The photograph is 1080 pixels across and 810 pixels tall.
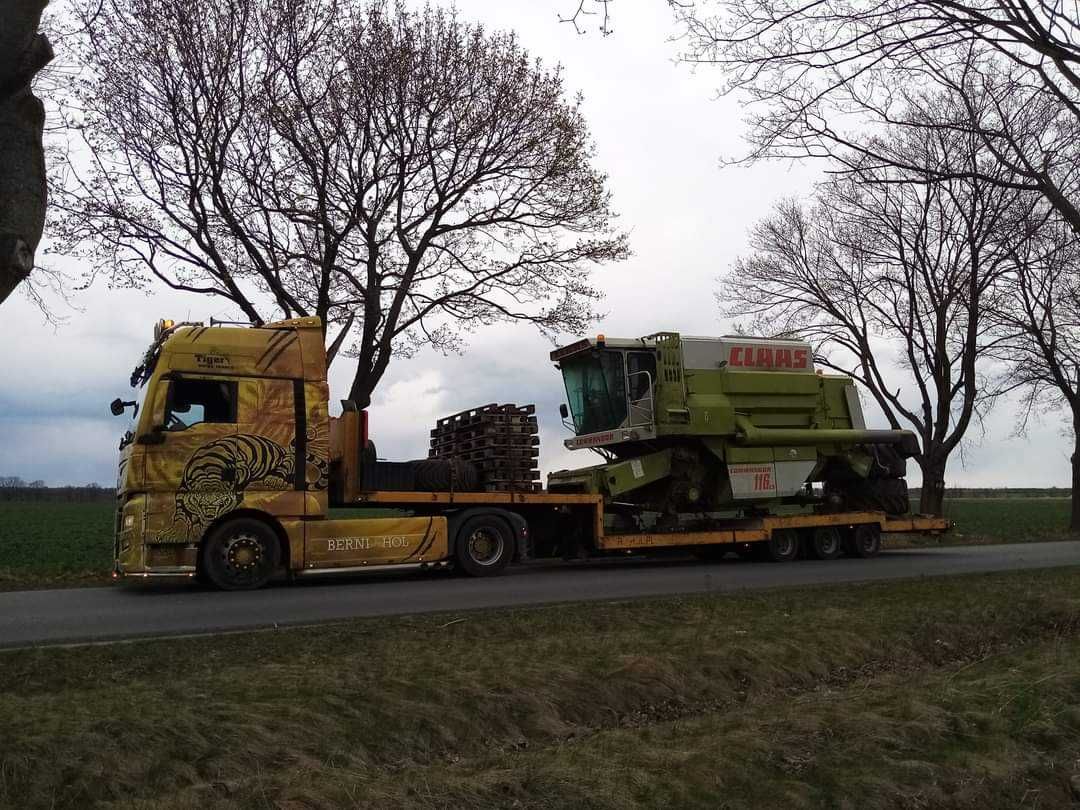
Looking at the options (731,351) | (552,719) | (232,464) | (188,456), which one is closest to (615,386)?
(731,351)

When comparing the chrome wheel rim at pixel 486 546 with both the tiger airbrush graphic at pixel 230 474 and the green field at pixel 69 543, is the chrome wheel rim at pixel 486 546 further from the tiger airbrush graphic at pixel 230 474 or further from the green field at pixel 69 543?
the tiger airbrush graphic at pixel 230 474

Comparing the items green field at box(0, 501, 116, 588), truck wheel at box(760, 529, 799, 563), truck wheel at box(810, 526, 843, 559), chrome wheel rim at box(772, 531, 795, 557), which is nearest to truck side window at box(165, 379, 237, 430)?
green field at box(0, 501, 116, 588)

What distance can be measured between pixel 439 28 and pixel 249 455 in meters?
9.71

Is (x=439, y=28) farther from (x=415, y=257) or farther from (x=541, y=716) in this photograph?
(x=541, y=716)

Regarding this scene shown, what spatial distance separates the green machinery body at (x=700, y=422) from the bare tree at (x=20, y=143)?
13.3 meters

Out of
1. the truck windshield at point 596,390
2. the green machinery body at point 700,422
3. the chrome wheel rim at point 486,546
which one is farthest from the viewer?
the truck windshield at point 596,390

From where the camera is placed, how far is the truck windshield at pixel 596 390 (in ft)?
59.5

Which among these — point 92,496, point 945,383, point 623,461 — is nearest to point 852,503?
point 623,461

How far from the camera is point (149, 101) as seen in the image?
17469 mm

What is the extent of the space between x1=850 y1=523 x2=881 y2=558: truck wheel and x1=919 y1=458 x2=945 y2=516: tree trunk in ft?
40.8

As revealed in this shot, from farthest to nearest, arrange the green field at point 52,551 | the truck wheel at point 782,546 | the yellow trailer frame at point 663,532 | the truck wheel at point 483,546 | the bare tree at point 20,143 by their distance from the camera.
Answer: the truck wheel at point 782,546 → the green field at point 52,551 → the truck wheel at point 483,546 → the yellow trailer frame at point 663,532 → the bare tree at point 20,143

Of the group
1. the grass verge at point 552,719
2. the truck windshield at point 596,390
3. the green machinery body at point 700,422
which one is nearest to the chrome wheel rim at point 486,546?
the green machinery body at point 700,422

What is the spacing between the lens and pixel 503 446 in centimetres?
1578

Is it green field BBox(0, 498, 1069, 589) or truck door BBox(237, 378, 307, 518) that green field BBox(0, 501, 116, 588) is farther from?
truck door BBox(237, 378, 307, 518)
